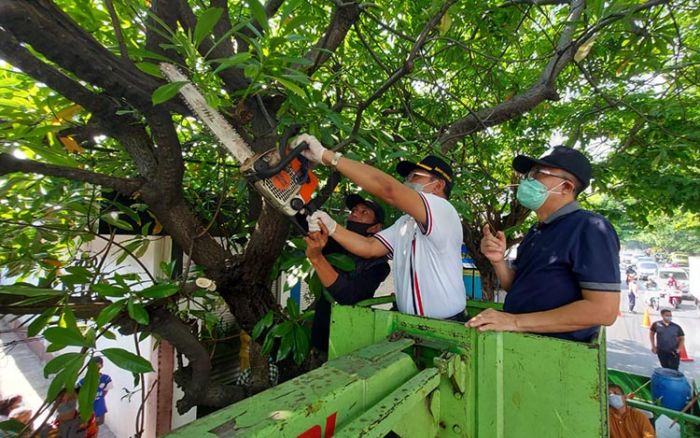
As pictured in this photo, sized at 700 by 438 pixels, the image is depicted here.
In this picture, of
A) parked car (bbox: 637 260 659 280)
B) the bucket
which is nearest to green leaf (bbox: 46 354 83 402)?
the bucket

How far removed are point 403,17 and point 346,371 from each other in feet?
10.7

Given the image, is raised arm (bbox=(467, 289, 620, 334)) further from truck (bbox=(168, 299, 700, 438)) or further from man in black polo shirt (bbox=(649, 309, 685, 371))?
man in black polo shirt (bbox=(649, 309, 685, 371))

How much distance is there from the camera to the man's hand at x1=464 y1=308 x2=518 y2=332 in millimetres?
1234

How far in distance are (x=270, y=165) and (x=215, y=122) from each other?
323 mm

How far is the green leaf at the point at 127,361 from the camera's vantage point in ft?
4.36

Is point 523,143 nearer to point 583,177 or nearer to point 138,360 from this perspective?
point 583,177

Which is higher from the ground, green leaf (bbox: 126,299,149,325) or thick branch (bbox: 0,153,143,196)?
thick branch (bbox: 0,153,143,196)

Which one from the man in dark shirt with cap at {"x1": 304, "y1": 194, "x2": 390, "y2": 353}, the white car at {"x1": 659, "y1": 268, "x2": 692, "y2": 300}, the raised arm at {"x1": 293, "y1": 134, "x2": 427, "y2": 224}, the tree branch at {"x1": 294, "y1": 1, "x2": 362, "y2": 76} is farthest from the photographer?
the white car at {"x1": 659, "y1": 268, "x2": 692, "y2": 300}

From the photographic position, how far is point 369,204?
2451mm

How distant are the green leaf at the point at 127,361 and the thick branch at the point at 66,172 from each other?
75cm

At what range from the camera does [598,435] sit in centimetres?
112

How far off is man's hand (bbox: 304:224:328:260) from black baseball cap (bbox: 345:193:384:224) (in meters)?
0.58

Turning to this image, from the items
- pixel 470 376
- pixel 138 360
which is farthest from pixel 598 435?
pixel 138 360

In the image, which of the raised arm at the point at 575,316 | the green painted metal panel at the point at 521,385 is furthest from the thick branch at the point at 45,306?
the raised arm at the point at 575,316
